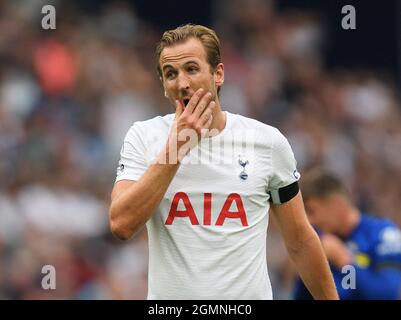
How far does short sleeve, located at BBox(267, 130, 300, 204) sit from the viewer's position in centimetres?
440

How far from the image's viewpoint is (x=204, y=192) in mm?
4242

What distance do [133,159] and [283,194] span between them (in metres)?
0.73

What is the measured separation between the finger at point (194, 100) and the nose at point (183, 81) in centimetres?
6

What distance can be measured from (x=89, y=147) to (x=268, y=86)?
279cm

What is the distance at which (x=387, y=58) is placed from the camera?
13.4 m

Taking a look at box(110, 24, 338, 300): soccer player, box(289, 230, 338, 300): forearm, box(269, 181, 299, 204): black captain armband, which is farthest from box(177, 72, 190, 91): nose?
box(289, 230, 338, 300): forearm

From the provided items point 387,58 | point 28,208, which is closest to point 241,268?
point 28,208

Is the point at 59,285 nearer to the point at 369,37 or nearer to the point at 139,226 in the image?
the point at 139,226

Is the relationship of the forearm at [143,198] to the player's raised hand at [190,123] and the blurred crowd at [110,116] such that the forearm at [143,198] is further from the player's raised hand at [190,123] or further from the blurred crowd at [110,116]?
the blurred crowd at [110,116]

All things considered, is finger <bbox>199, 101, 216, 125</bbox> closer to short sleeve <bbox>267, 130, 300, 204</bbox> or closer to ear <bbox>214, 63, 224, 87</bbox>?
ear <bbox>214, 63, 224, 87</bbox>

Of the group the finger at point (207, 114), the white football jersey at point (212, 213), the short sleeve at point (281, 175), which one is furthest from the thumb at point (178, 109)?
the short sleeve at point (281, 175)

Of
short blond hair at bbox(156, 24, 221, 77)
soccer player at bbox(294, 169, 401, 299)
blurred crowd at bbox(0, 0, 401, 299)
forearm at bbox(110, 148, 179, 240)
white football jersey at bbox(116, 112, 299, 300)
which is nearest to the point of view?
forearm at bbox(110, 148, 179, 240)

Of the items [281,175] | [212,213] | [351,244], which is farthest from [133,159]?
[351,244]

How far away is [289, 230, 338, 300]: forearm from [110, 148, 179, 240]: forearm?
0.84 metres
